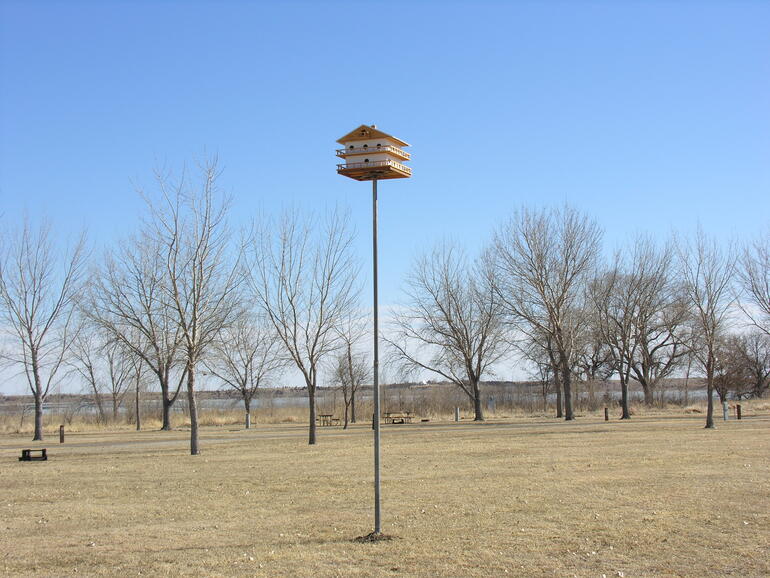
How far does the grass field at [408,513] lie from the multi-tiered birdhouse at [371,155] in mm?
4996

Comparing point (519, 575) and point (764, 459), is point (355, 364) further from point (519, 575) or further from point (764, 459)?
point (519, 575)

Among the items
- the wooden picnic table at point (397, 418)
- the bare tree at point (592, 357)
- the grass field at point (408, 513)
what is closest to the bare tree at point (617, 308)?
the bare tree at point (592, 357)

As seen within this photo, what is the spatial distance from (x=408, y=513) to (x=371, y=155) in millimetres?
5469

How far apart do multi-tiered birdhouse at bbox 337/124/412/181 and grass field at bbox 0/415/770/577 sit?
5.00m

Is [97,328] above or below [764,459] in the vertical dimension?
above

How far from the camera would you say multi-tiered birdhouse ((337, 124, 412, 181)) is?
1020cm

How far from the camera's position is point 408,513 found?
1125cm

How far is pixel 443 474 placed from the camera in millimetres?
15891

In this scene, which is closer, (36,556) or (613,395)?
(36,556)

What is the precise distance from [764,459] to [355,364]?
30073 millimetres

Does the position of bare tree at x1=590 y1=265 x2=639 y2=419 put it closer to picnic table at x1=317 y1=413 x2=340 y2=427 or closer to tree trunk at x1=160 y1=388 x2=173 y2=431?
picnic table at x1=317 y1=413 x2=340 y2=427

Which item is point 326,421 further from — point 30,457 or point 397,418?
point 30,457

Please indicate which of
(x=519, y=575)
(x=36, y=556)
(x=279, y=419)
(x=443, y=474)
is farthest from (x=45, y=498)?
(x=279, y=419)

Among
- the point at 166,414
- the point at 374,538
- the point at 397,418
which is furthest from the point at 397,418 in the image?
the point at 374,538
